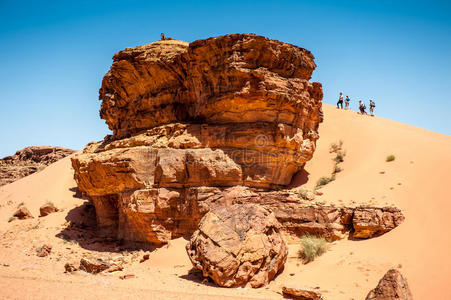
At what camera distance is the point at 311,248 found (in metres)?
10.7

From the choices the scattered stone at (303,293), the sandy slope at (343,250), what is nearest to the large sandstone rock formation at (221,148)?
the sandy slope at (343,250)

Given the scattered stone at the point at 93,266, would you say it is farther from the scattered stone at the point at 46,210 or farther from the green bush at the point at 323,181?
the green bush at the point at 323,181

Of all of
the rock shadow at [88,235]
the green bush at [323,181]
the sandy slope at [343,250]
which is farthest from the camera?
the green bush at [323,181]

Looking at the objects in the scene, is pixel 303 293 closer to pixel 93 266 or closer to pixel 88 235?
pixel 93 266

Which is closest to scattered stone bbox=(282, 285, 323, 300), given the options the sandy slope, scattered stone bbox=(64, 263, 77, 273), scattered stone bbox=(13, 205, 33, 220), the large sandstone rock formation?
the sandy slope

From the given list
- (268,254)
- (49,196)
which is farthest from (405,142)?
(49,196)

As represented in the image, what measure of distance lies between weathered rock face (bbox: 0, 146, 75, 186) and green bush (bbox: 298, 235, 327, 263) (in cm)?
2752

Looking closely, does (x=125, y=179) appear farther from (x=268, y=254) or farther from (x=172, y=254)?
(x=268, y=254)

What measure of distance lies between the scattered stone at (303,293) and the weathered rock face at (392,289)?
1254 mm

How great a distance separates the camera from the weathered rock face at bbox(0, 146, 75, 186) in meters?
30.9

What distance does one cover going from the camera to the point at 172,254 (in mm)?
12578

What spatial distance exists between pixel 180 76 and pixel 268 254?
937 centimetres

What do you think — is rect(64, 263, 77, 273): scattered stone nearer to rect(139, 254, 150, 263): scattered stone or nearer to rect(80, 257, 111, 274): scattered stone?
rect(80, 257, 111, 274): scattered stone

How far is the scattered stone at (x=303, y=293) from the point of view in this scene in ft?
26.6
